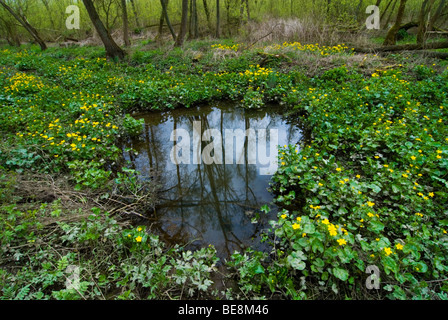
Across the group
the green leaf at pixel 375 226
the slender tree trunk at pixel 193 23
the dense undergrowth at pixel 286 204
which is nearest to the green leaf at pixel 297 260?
the dense undergrowth at pixel 286 204

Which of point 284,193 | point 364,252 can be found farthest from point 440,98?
point 364,252

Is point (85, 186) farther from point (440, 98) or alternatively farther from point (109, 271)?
point (440, 98)

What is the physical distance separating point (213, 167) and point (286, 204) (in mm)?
1647

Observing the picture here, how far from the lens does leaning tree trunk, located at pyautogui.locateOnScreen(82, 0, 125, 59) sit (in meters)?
9.30

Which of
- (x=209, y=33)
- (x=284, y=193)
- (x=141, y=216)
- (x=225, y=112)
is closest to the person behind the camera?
(x=141, y=216)

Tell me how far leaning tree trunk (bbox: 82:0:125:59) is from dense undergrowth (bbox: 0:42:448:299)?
4.27 meters

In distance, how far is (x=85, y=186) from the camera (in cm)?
348

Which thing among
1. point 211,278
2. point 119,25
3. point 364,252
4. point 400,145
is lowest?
point 211,278

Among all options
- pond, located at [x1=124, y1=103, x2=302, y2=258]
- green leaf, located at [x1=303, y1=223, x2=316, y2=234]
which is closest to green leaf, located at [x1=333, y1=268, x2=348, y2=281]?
green leaf, located at [x1=303, y1=223, x2=316, y2=234]

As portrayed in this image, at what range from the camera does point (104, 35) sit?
9.76 m

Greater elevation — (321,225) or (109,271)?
(321,225)

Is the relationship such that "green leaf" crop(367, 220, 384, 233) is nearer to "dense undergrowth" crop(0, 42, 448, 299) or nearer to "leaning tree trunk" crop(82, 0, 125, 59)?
"dense undergrowth" crop(0, 42, 448, 299)
